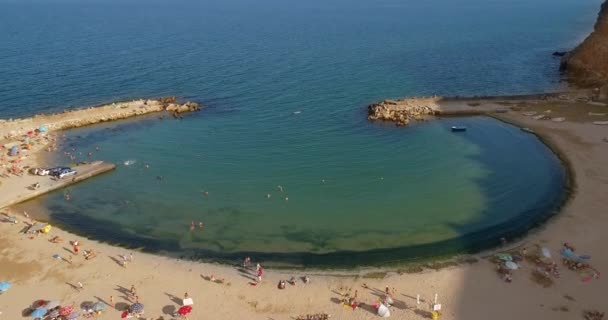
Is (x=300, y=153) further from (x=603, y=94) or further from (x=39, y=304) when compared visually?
(x=603, y=94)

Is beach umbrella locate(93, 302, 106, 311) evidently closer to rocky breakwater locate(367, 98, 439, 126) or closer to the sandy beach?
the sandy beach

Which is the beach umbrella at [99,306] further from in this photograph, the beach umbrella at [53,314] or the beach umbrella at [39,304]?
the beach umbrella at [39,304]

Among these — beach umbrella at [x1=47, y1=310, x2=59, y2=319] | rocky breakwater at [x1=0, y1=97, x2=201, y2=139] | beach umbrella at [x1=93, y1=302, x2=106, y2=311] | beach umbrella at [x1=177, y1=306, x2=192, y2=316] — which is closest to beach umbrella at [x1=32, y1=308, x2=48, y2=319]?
beach umbrella at [x1=47, y1=310, x2=59, y2=319]

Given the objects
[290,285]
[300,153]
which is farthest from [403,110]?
[290,285]

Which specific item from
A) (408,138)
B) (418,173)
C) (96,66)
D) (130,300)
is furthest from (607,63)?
(96,66)

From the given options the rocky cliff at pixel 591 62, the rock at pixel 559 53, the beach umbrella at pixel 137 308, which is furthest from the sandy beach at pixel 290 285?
the rock at pixel 559 53
